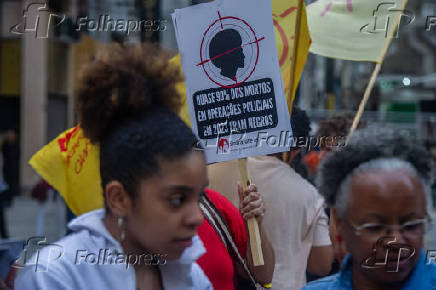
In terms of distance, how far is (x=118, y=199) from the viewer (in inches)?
81.0

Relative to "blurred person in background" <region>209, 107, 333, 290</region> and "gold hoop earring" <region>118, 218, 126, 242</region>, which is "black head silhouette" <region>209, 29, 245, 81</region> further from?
"gold hoop earring" <region>118, 218, 126, 242</region>

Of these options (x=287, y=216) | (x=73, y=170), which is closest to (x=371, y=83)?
(x=287, y=216)

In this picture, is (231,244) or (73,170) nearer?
(231,244)

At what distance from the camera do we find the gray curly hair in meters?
1.94

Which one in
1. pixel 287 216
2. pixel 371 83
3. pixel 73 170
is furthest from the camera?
pixel 73 170

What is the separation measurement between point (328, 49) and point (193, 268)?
2.71 m

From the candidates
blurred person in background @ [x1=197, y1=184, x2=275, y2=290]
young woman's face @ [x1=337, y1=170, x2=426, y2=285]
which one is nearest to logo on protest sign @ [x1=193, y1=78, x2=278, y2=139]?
blurred person in background @ [x1=197, y1=184, x2=275, y2=290]

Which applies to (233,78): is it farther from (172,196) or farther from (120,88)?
(172,196)

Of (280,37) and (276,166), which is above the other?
(280,37)

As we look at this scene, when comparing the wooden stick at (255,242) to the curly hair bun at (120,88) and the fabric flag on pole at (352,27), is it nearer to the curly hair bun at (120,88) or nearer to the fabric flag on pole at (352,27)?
the curly hair bun at (120,88)

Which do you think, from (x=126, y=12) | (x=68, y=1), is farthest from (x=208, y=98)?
(x=126, y=12)

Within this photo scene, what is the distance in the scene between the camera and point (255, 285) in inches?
122

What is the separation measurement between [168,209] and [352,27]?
3092 millimetres

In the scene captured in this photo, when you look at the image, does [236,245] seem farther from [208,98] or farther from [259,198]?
[208,98]
